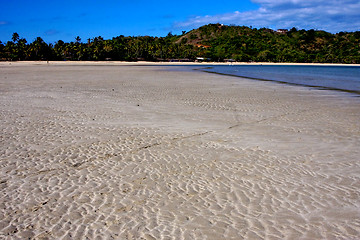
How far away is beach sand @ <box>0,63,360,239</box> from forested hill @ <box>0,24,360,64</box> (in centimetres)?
9555

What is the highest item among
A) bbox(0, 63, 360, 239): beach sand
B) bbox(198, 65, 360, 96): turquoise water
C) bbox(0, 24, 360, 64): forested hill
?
bbox(0, 24, 360, 64): forested hill

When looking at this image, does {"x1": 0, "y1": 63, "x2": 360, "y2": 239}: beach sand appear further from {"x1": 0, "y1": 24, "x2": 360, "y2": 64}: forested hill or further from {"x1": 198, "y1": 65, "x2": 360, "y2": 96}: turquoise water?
{"x1": 0, "y1": 24, "x2": 360, "y2": 64}: forested hill

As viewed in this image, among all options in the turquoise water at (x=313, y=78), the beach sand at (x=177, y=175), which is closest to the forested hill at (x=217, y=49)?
the turquoise water at (x=313, y=78)

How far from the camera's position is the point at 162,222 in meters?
4.02

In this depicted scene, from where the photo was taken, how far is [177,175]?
563 cm

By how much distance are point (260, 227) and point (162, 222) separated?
4.09ft

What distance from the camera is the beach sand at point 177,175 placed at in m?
3.95

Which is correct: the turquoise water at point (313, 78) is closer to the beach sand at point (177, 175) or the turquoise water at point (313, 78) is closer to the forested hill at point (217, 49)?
the beach sand at point (177, 175)

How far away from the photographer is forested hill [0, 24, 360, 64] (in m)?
97.4

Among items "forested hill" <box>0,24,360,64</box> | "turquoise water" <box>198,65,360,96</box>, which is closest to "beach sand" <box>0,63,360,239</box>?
"turquoise water" <box>198,65,360,96</box>

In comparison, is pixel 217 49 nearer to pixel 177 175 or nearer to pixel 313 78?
pixel 313 78

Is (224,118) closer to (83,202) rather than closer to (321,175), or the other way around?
(321,175)

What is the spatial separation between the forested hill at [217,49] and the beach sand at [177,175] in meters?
95.6

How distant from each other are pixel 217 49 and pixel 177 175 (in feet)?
531
